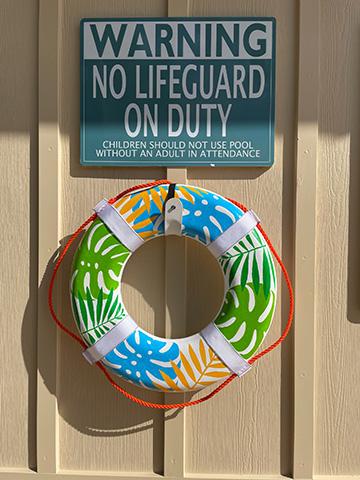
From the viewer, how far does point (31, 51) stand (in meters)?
2.07

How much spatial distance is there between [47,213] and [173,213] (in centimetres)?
38

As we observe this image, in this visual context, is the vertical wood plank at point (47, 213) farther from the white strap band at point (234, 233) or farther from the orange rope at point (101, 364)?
the white strap band at point (234, 233)

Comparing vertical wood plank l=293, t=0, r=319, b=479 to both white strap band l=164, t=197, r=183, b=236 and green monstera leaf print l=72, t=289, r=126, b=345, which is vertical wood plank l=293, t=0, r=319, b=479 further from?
green monstera leaf print l=72, t=289, r=126, b=345

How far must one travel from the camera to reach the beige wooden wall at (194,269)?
6.64 ft

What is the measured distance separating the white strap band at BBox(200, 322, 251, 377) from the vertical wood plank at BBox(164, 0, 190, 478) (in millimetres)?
122

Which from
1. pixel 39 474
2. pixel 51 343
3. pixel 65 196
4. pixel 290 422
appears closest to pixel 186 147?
pixel 65 196

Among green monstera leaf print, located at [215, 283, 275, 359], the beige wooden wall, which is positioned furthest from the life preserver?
the beige wooden wall

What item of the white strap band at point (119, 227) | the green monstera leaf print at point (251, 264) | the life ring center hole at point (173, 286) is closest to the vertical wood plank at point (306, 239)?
the green monstera leaf print at point (251, 264)

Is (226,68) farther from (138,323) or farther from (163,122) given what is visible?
(138,323)

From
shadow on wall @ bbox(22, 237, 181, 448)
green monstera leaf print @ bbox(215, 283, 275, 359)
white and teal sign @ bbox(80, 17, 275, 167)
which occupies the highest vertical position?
white and teal sign @ bbox(80, 17, 275, 167)

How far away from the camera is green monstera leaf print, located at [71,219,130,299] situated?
1966mm

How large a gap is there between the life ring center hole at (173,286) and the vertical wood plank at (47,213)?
0.79 ft

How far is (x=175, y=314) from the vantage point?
6.75 feet

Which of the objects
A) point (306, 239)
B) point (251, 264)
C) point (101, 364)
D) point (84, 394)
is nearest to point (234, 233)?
point (251, 264)
